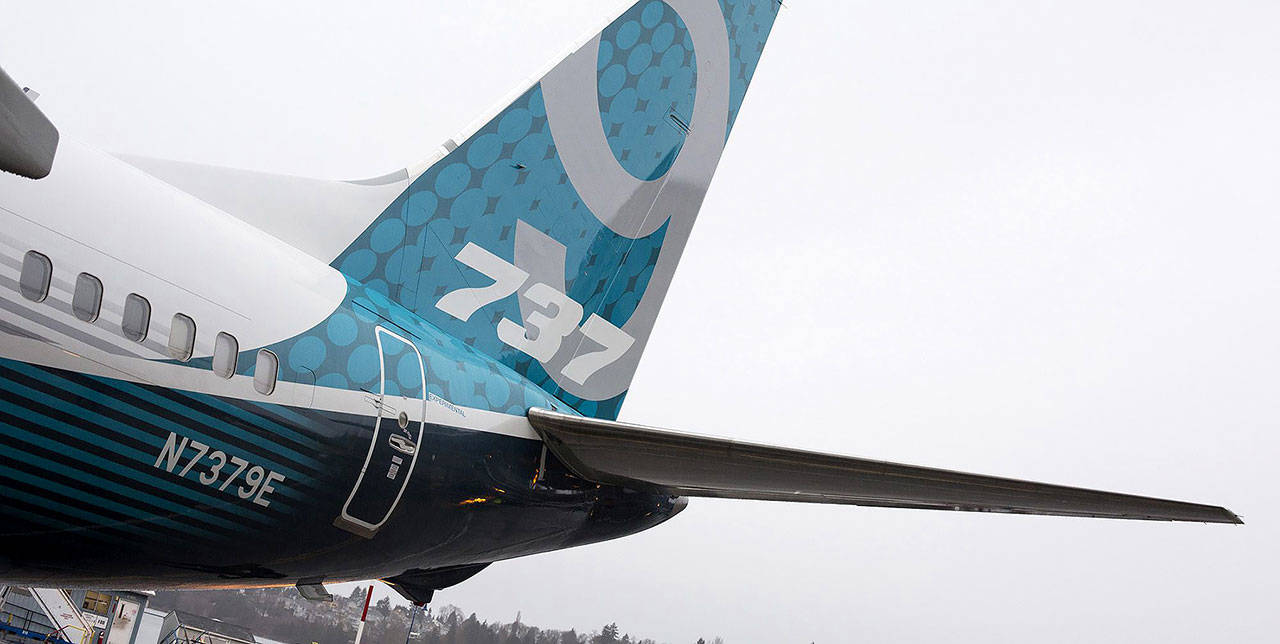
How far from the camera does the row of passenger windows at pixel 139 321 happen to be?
3611 millimetres

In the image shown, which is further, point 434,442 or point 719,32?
point 719,32

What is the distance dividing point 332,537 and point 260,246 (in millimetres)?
1503

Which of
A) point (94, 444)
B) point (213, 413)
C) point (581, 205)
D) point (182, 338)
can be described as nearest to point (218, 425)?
point (213, 413)

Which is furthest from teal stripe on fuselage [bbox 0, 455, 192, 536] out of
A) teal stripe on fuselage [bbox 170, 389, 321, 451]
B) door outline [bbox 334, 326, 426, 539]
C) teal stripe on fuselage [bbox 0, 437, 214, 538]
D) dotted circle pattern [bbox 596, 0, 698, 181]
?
dotted circle pattern [bbox 596, 0, 698, 181]

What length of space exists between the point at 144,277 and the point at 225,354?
460 millimetres

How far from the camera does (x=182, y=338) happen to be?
13.4 ft

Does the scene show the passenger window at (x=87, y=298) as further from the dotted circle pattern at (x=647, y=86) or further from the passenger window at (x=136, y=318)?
the dotted circle pattern at (x=647, y=86)

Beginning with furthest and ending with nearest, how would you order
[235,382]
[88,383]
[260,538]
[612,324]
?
[612,324] → [260,538] → [235,382] → [88,383]

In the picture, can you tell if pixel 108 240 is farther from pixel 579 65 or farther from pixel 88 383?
pixel 579 65

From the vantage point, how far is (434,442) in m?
5.22

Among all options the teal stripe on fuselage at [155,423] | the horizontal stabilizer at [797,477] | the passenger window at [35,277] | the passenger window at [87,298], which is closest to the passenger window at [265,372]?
the teal stripe on fuselage at [155,423]

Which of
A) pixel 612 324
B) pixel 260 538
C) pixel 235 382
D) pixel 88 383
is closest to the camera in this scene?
pixel 88 383

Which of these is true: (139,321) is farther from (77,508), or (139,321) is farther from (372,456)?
(372,456)

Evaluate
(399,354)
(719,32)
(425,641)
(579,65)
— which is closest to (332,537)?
(399,354)
